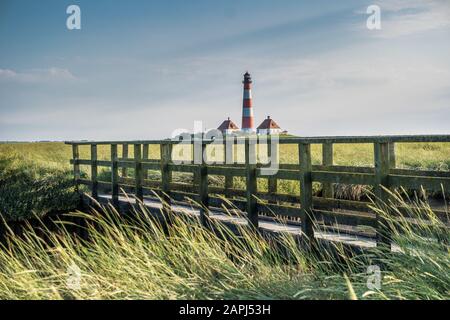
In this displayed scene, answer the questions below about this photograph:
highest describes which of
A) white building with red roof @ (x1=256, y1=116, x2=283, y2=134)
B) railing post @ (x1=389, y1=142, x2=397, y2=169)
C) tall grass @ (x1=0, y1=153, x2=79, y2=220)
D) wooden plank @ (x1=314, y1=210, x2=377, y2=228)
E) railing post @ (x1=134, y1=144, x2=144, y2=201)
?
white building with red roof @ (x1=256, y1=116, x2=283, y2=134)

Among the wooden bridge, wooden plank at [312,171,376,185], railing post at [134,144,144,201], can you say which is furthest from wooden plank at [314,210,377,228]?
railing post at [134,144,144,201]

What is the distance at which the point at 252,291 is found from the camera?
399 centimetres

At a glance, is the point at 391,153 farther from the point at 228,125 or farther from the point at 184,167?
the point at 228,125

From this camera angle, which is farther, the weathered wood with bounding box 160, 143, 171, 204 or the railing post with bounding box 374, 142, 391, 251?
the weathered wood with bounding box 160, 143, 171, 204

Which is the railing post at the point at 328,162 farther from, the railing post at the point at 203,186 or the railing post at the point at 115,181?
the railing post at the point at 115,181

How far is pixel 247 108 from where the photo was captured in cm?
5178

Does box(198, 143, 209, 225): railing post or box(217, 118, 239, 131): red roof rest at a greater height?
box(217, 118, 239, 131): red roof

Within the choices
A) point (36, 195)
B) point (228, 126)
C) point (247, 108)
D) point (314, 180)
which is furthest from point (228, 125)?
point (314, 180)

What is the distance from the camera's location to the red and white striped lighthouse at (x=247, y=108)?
5119cm

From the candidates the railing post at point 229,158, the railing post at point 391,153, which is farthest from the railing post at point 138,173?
the railing post at point 391,153

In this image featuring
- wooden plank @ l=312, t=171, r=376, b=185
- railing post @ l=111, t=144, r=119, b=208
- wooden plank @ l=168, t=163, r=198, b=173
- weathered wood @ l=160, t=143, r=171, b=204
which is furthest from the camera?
railing post @ l=111, t=144, r=119, b=208

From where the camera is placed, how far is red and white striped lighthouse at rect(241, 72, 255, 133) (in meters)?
51.2

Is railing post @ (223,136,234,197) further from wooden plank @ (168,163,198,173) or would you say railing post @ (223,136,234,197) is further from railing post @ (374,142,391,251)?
railing post @ (374,142,391,251)
